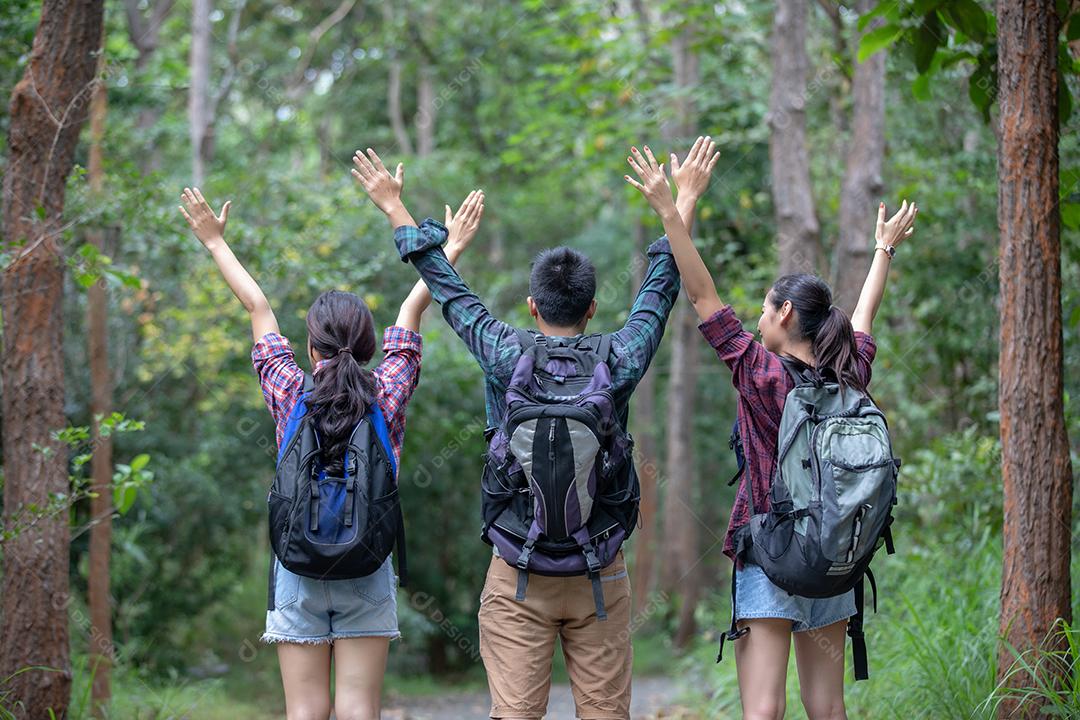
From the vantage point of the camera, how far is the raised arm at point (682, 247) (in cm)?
370

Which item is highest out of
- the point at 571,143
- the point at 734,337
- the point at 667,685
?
the point at 571,143

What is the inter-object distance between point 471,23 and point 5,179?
609 inches

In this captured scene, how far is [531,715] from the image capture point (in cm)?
356

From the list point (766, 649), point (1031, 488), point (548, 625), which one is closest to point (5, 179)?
point (548, 625)

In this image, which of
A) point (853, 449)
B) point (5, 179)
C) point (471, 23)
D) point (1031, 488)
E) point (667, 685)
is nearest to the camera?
point (853, 449)

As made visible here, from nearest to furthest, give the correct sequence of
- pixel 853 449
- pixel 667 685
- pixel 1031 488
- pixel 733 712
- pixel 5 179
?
1. pixel 853 449
2. pixel 1031 488
3. pixel 5 179
4. pixel 733 712
5. pixel 667 685

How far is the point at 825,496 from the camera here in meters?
3.41

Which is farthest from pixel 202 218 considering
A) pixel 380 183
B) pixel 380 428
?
pixel 380 428

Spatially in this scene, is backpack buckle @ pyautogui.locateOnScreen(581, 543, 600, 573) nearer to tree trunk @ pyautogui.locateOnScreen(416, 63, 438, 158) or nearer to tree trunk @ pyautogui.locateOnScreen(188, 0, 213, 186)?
tree trunk @ pyautogui.locateOnScreen(188, 0, 213, 186)

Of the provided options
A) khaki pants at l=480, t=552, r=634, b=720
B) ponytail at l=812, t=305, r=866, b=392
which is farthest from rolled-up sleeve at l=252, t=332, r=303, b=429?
ponytail at l=812, t=305, r=866, b=392

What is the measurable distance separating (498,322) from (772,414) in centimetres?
99

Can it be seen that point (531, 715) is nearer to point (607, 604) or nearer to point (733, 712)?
point (607, 604)

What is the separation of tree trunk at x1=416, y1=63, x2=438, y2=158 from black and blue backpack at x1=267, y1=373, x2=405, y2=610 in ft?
57.0

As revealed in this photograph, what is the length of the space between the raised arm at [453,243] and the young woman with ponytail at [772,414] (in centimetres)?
70
